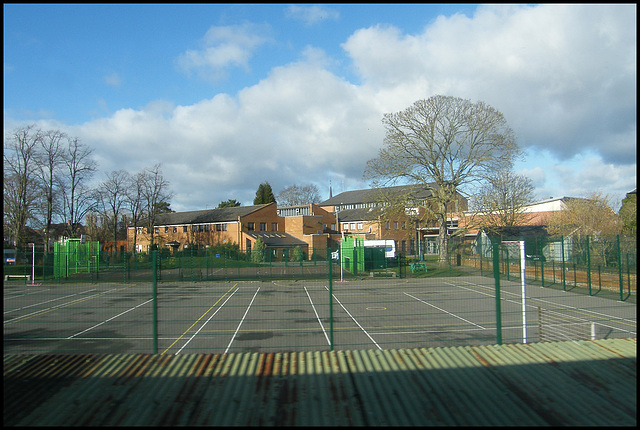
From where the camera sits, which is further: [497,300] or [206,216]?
[206,216]

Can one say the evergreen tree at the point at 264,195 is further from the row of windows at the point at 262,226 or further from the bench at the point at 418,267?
the bench at the point at 418,267

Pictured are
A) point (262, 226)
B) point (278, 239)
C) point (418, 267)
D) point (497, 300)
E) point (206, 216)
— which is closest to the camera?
point (497, 300)

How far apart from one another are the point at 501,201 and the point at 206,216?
41.4 m

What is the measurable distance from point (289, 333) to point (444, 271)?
17340 millimetres

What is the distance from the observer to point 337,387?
220 inches

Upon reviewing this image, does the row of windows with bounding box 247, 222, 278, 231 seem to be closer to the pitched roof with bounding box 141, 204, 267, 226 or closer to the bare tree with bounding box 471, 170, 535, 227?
the pitched roof with bounding box 141, 204, 267, 226

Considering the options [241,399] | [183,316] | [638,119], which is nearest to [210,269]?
[183,316]

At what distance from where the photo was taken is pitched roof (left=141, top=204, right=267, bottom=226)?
59.7m

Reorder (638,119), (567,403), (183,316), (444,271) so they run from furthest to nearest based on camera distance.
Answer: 1. (444,271)
2. (183,316)
3. (567,403)
4. (638,119)

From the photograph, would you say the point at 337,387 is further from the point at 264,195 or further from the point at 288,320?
the point at 264,195

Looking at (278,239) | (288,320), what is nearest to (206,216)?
(278,239)

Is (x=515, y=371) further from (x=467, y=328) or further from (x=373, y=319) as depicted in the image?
(x=373, y=319)

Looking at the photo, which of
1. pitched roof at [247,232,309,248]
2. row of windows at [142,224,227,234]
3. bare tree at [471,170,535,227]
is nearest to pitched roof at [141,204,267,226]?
row of windows at [142,224,227,234]

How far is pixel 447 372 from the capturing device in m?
5.98
